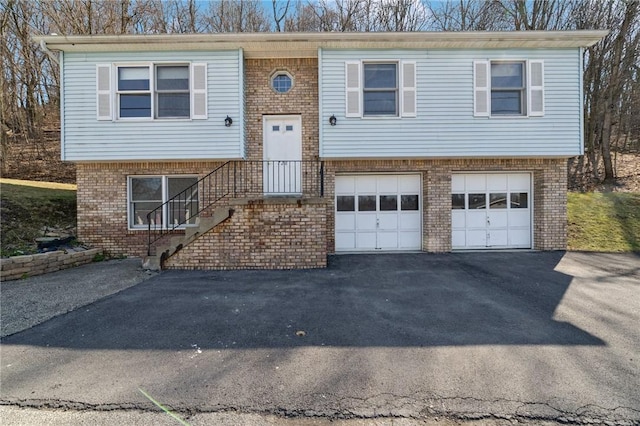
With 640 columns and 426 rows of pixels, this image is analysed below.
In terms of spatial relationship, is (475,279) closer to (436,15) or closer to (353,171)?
(353,171)

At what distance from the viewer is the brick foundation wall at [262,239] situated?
7.60 m

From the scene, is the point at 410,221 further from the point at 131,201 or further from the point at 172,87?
the point at 131,201

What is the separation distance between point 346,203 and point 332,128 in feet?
7.33

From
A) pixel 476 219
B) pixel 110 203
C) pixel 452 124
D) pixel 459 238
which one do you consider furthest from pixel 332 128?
pixel 110 203

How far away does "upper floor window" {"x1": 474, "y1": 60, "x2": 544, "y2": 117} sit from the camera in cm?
895

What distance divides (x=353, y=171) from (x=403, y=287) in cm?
423

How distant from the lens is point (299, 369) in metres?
3.20

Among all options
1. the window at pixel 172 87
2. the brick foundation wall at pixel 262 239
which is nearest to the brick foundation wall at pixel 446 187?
the brick foundation wall at pixel 262 239

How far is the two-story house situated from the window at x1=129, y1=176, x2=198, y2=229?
0.04 metres

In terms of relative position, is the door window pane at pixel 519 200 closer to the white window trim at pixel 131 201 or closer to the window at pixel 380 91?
the window at pixel 380 91

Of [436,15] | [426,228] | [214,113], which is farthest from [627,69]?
[214,113]

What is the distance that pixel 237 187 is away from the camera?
936 centimetres

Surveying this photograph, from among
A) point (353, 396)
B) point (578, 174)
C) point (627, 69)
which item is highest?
point (627, 69)

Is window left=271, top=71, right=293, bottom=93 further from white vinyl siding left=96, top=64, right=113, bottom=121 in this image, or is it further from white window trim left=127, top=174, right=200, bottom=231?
white vinyl siding left=96, top=64, right=113, bottom=121
